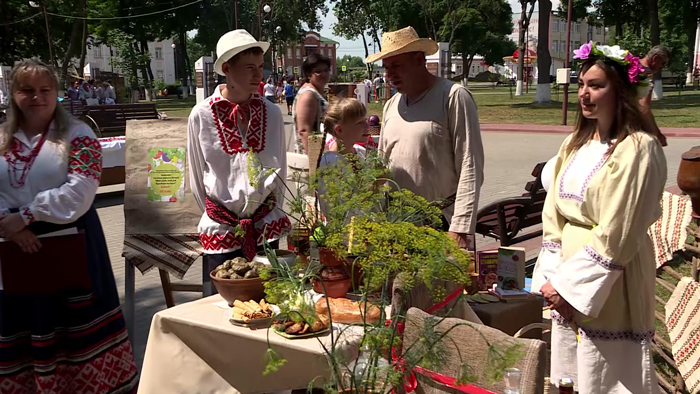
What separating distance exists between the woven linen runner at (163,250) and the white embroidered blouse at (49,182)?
36.7 inches

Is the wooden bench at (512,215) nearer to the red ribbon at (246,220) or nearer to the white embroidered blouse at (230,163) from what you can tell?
the white embroidered blouse at (230,163)

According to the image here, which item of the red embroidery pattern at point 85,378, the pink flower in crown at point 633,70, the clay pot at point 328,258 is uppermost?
the pink flower in crown at point 633,70

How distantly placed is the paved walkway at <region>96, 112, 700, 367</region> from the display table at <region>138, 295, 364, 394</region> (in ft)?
6.04

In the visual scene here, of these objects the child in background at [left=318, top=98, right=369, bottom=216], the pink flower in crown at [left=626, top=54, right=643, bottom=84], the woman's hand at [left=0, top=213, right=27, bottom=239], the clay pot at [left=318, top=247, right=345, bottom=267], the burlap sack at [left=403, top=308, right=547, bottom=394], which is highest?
the pink flower in crown at [left=626, top=54, right=643, bottom=84]

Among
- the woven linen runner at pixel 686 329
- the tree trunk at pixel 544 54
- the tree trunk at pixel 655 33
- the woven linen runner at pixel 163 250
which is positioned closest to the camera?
the woven linen runner at pixel 686 329

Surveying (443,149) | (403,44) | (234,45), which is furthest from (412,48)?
(234,45)

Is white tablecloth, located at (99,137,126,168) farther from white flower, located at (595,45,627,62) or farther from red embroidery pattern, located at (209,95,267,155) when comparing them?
white flower, located at (595,45,627,62)

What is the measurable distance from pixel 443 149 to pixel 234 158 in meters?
1.09

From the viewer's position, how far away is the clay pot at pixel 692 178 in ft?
12.0

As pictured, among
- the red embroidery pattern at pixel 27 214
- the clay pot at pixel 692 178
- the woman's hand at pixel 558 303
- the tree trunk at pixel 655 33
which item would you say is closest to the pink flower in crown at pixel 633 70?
the woman's hand at pixel 558 303

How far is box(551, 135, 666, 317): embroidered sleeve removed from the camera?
2412 millimetres

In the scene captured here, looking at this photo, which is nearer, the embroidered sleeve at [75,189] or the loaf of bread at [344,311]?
the loaf of bread at [344,311]

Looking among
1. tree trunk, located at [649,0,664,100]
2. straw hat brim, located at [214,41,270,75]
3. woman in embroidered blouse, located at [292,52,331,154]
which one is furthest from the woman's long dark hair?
tree trunk, located at [649,0,664,100]

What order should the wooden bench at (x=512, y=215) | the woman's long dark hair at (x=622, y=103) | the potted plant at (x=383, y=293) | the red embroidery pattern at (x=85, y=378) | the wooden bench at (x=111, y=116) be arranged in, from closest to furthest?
the potted plant at (x=383, y=293) < the woman's long dark hair at (x=622, y=103) < the red embroidery pattern at (x=85, y=378) < the wooden bench at (x=512, y=215) < the wooden bench at (x=111, y=116)
